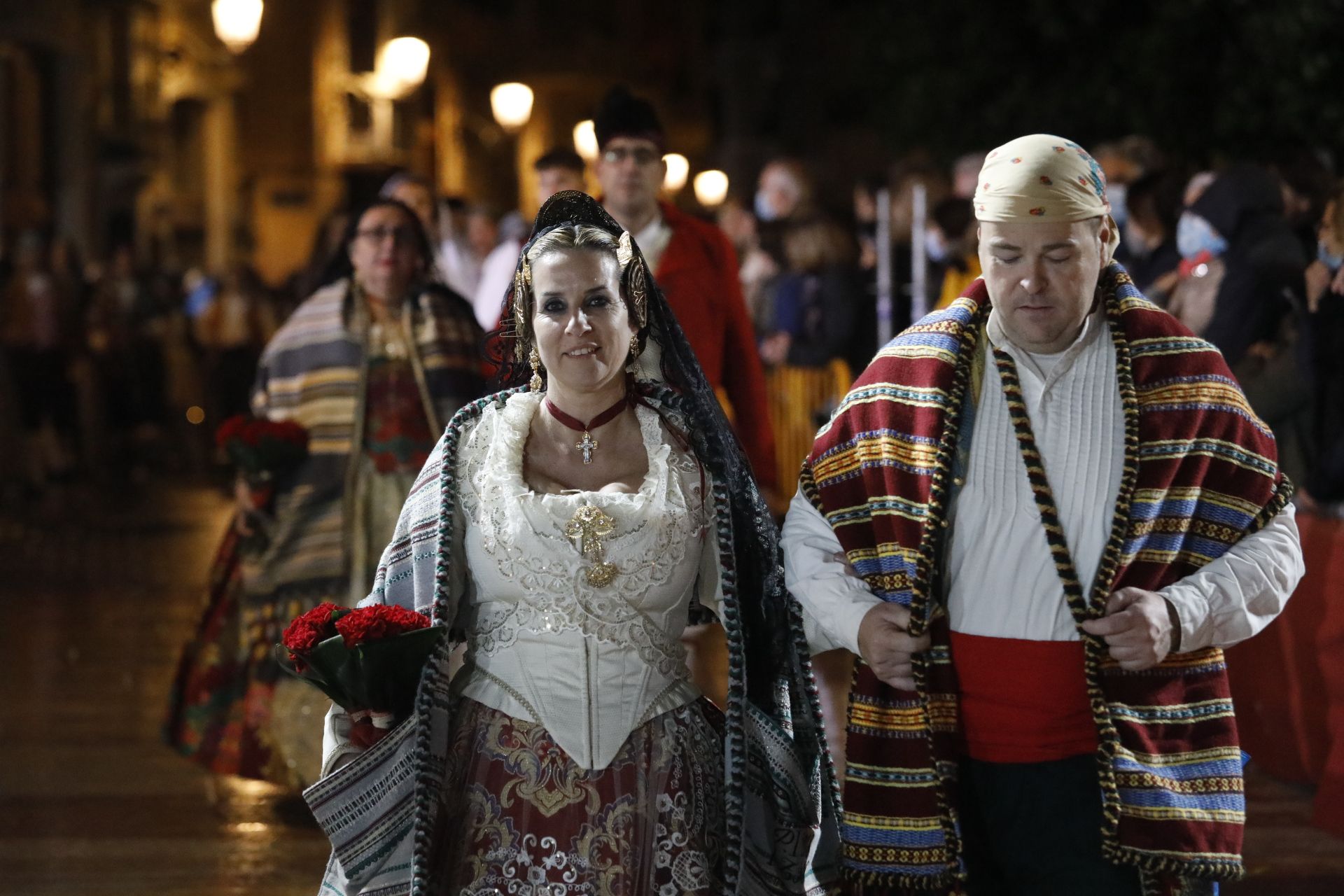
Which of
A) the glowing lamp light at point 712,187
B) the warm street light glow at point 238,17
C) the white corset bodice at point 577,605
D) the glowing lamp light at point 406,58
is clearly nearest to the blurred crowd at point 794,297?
the glowing lamp light at point 406,58

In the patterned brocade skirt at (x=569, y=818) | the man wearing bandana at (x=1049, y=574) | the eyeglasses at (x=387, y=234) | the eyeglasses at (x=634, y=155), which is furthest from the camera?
the eyeglasses at (x=634, y=155)

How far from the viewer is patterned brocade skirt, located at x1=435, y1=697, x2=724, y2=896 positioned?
3.70m

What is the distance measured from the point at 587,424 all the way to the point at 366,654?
662 millimetres

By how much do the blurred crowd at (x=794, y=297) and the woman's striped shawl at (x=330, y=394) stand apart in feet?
0.87

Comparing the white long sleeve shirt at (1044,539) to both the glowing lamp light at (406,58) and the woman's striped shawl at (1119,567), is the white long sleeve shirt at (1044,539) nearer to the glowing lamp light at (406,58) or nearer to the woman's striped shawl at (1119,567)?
the woman's striped shawl at (1119,567)

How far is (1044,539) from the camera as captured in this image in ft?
11.8

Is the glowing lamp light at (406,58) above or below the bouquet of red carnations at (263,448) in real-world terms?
above

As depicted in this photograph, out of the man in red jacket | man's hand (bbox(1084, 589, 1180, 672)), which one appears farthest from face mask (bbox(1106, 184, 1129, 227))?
man's hand (bbox(1084, 589, 1180, 672))

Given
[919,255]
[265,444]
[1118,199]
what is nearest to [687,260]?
[265,444]

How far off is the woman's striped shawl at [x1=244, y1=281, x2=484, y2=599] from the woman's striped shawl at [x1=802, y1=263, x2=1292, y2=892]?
3.02m

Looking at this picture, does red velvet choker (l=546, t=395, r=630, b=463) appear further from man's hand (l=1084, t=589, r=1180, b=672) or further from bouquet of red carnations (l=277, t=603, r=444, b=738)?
man's hand (l=1084, t=589, r=1180, b=672)

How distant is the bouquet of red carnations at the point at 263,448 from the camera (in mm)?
6574

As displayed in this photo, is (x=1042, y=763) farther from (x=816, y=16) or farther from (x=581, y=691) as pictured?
(x=816, y=16)

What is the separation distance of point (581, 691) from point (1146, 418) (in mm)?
1145
